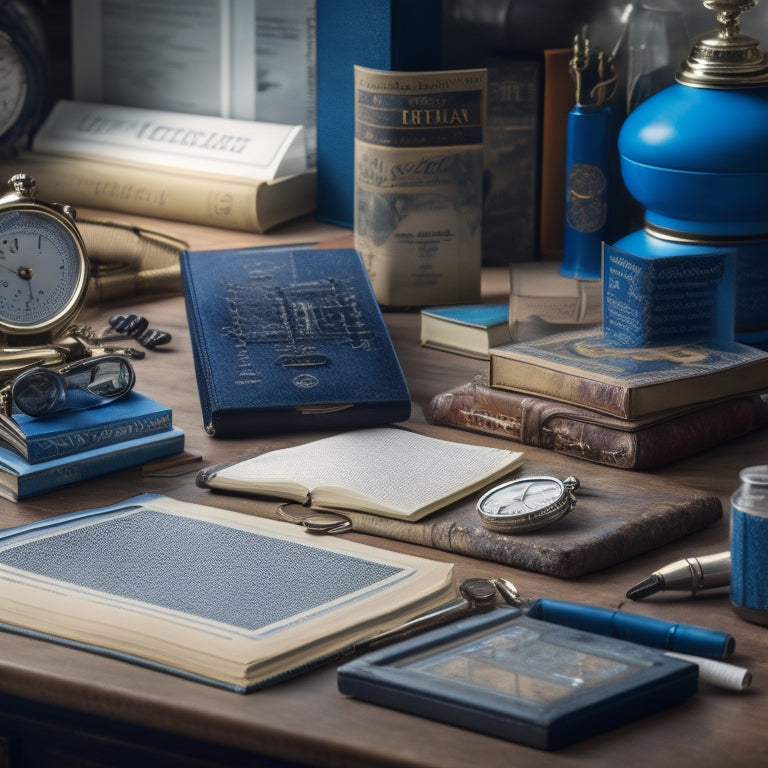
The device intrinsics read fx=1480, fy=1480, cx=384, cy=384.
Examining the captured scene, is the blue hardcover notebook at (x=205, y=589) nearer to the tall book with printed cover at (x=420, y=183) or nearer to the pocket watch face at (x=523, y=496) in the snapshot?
the pocket watch face at (x=523, y=496)

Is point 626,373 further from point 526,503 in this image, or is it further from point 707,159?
point 707,159

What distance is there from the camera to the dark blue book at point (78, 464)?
1.22m

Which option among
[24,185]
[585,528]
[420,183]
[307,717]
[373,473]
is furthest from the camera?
[420,183]

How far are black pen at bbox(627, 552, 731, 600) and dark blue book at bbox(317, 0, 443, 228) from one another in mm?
1017

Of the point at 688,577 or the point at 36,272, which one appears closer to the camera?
the point at 688,577

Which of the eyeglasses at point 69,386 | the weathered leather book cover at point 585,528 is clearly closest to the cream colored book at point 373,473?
the weathered leather book cover at point 585,528

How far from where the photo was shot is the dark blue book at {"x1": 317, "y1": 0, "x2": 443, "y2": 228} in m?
1.88

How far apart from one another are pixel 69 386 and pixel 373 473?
288 mm

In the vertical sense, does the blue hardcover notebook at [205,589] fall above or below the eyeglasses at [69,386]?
below

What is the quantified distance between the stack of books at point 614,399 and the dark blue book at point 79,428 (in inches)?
10.9

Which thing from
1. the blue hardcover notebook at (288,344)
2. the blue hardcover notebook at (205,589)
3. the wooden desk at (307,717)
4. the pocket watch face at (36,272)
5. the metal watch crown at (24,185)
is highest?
the metal watch crown at (24,185)

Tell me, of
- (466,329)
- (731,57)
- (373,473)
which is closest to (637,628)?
(373,473)

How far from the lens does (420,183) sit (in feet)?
5.71

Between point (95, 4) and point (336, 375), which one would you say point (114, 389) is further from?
point (95, 4)
